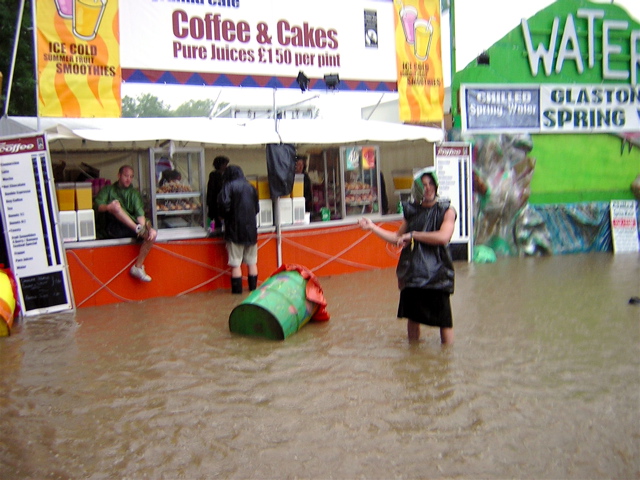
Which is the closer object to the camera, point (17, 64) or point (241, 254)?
point (241, 254)

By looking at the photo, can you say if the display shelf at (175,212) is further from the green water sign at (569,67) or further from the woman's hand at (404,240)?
the green water sign at (569,67)

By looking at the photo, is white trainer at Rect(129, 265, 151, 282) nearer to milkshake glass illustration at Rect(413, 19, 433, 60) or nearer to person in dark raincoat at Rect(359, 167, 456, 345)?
person in dark raincoat at Rect(359, 167, 456, 345)

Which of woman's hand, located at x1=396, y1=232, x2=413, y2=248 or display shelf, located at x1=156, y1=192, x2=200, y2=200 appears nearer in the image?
woman's hand, located at x1=396, y1=232, x2=413, y2=248

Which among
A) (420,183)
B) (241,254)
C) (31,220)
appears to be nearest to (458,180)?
(241,254)

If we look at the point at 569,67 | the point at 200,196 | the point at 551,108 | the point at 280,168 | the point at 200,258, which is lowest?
the point at 200,258

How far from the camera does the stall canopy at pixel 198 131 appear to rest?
29.6 ft

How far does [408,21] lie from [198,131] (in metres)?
4.84

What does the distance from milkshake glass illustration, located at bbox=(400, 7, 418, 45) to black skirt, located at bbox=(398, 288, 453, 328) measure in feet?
24.0

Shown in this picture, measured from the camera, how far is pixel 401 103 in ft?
40.5

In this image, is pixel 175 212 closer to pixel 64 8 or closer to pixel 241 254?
pixel 241 254

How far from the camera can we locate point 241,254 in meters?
9.97

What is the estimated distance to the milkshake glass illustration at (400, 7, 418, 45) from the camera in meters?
12.2

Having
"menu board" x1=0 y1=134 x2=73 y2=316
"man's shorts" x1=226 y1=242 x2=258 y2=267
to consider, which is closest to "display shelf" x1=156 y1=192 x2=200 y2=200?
"man's shorts" x1=226 y1=242 x2=258 y2=267

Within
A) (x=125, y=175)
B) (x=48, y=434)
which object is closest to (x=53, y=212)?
(x=125, y=175)
